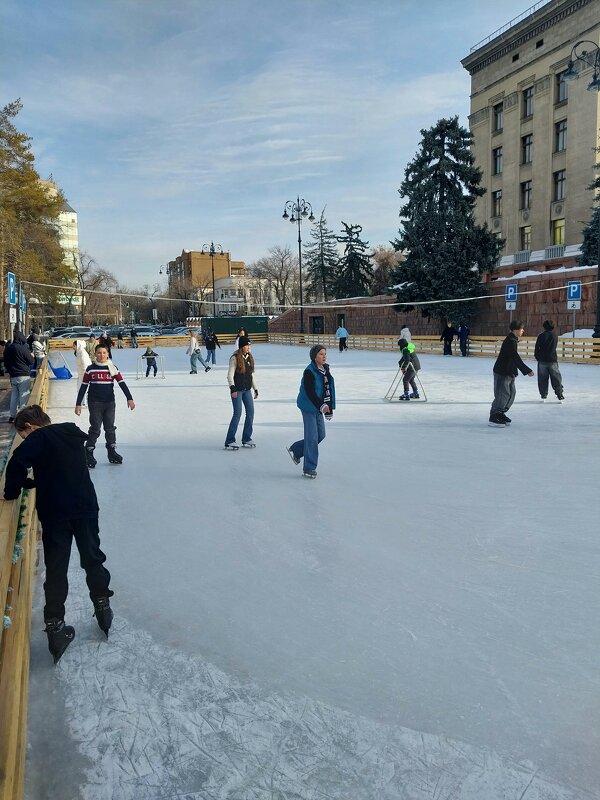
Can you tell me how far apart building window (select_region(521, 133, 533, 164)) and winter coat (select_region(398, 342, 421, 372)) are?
32.3 metres

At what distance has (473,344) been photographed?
31.3m

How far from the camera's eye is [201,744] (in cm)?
273

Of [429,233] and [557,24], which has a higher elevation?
[557,24]

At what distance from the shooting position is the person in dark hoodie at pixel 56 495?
3.45 meters

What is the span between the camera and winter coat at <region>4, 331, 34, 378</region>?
526 inches

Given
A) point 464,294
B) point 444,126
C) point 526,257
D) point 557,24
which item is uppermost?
point 557,24

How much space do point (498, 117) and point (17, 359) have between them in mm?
40057

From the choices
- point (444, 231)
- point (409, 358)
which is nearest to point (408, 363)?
point (409, 358)

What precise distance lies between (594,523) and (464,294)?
29.0m

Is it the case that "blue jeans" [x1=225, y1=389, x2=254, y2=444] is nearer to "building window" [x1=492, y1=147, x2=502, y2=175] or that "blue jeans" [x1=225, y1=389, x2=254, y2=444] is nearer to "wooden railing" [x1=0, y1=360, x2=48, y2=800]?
"wooden railing" [x1=0, y1=360, x2=48, y2=800]

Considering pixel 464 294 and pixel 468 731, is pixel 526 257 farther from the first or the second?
pixel 468 731

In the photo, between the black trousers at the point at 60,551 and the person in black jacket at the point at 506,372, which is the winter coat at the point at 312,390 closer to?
the black trousers at the point at 60,551

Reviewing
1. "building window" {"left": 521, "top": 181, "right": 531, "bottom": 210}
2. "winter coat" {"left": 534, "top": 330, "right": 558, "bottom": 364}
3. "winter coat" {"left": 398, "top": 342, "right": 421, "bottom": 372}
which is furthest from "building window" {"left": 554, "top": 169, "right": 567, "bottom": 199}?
"winter coat" {"left": 398, "top": 342, "right": 421, "bottom": 372}

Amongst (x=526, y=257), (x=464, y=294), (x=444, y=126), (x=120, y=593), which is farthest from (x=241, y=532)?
(x=526, y=257)
